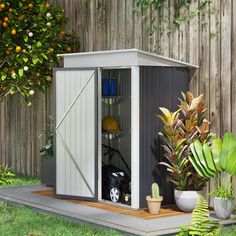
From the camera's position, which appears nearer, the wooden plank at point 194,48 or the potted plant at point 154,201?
the potted plant at point 154,201

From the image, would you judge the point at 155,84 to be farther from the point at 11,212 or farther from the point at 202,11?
the point at 11,212

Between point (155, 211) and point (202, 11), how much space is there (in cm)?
227

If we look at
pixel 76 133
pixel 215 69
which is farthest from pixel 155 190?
pixel 215 69

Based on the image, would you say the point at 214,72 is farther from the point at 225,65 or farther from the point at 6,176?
the point at 6,176

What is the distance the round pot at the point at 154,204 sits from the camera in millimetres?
6879

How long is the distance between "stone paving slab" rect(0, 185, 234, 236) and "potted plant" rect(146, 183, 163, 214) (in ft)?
0.71

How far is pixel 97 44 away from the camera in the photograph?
29.4 ft

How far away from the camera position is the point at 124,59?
23.7ft

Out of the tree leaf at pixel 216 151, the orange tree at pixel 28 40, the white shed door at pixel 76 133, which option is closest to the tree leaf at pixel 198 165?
the tree leaf at pixel 216 151

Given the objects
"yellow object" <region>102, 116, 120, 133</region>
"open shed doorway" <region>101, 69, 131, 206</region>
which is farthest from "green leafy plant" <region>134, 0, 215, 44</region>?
"yellow object" <region>102, 116, 120, 133</region>

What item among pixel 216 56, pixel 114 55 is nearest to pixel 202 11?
pixel 216 56

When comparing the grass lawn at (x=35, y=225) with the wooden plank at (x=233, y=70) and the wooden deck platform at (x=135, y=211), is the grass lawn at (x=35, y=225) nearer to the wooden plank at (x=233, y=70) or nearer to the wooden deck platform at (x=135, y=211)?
the wooden deck platform at (x=135, y=211)

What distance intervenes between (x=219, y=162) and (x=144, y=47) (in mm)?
2161

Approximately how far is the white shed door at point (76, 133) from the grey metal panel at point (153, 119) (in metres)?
0.70
